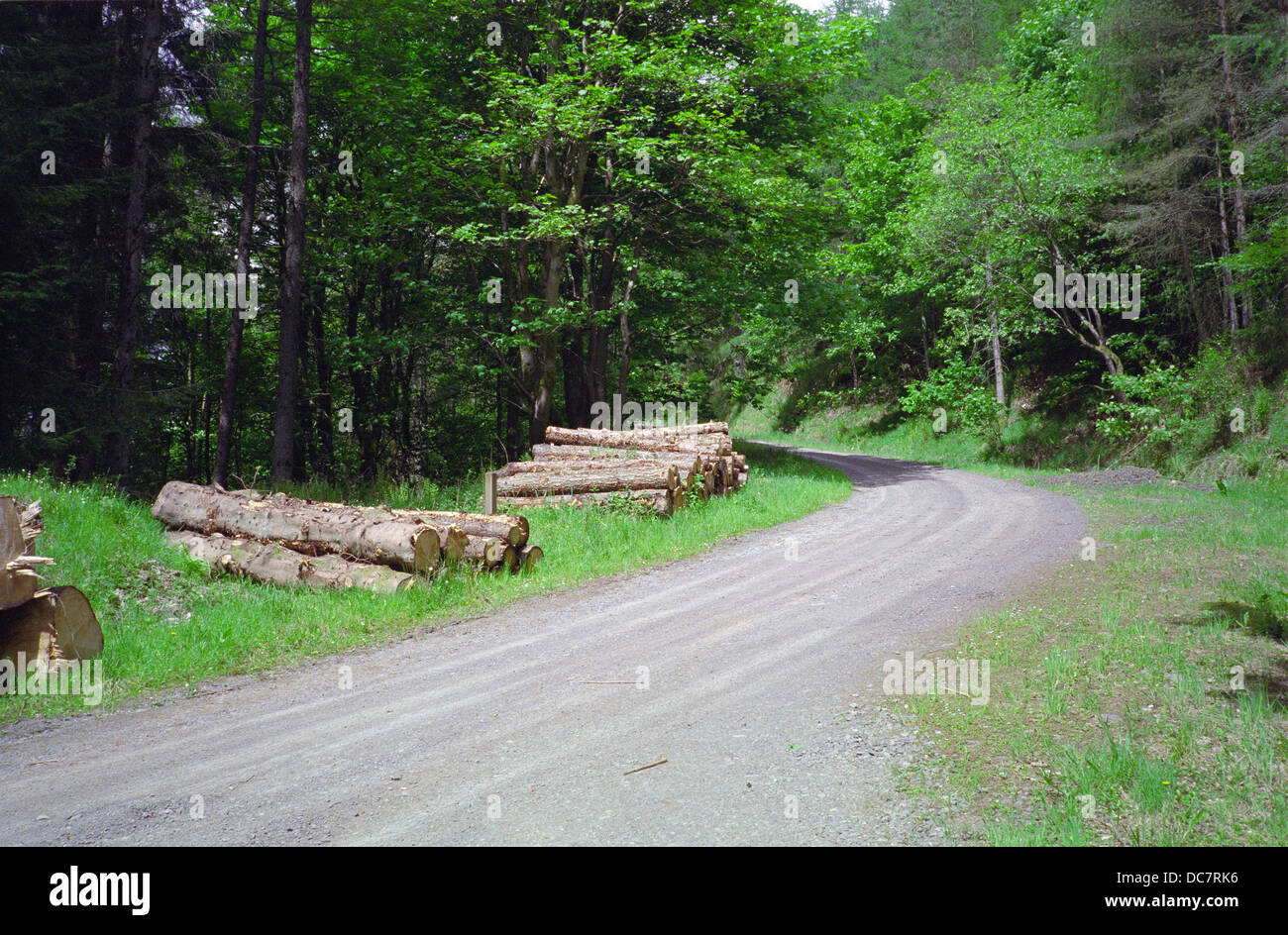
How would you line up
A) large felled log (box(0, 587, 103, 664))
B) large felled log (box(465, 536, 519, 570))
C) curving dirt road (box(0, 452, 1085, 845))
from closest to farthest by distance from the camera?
curving dirt road (box(0, 452, 1085, 845))
large felled log (box(0, 587, 103, 664))
large felled log (box(465, 536, 519, 570))

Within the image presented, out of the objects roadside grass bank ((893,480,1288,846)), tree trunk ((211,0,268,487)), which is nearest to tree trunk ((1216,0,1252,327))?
roadside grass bank ((893,480,1288,846))

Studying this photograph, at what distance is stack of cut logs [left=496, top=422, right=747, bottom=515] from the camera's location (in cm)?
1331

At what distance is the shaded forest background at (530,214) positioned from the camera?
597 inches

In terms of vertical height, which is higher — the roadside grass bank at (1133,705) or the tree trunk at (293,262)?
the tree trunk at (293,262)

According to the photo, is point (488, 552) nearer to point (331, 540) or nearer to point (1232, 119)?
point (331, 540)

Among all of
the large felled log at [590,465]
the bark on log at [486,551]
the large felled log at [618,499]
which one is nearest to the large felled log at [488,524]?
the bark on log at [486,551]

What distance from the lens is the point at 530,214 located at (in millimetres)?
18266

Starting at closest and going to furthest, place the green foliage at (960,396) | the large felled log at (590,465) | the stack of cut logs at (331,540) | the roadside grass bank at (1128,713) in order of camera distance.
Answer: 1. the roadside grass bank at (1128,713)
2. the stack of cut logs at (331,540)
3. the large felled log at (590,465)
4. the green foliage at (960,396)

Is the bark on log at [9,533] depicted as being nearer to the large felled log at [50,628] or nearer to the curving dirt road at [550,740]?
the large felled log at [50,628]

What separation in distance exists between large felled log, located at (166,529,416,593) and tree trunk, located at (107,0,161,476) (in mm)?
6639

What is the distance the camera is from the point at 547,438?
16828mm

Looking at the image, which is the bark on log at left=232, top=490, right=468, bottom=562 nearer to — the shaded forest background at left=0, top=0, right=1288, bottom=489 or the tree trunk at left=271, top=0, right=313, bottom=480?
the shaded forest background at left=0, top=0, right=1288, bottom=489

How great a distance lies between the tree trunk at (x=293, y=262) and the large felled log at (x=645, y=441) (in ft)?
19.4
